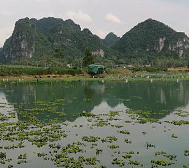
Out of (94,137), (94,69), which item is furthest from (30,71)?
(94,137)

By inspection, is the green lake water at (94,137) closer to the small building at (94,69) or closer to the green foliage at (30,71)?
the green foliage at (30,71)

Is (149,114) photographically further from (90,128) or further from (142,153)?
(142,153)

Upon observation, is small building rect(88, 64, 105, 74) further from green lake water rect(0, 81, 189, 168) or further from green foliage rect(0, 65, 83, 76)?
green lake water rect(0, 81, 189, 168)

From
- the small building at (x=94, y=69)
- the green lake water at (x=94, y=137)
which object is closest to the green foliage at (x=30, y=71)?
the small building at (x=94, y=69)

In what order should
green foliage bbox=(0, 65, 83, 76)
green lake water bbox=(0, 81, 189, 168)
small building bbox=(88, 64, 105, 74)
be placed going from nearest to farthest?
green lake water bbox=(0, 81, 189, 168), green foliage bbox=(0, 65, 83, 76), small building bbox=(88, 64, 105, 74)

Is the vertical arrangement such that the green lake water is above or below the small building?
below

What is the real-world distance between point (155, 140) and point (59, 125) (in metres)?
8.46

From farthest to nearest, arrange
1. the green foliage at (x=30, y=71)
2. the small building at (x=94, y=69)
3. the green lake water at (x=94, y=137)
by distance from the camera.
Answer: the small building at (x=94, y=69) → the green foliage at (x=30, y=71) → the green lake water at (x=94, y=137)

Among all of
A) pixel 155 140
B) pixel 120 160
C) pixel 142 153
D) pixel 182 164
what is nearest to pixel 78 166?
pixel 120 160

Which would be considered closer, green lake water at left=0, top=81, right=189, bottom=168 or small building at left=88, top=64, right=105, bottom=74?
green lake water at left=0, top=81, right=189, bottom=168

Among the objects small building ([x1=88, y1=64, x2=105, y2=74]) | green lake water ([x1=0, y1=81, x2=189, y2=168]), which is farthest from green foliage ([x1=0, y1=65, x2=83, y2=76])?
green lake water ([x1=0, y1=81, x2=189, y2=168])

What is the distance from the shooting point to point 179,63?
170 metres

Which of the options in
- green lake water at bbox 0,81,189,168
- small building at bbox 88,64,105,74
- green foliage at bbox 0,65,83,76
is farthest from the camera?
small building at bbox 88,64,105,74

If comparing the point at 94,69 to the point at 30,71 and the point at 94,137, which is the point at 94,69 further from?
the point at 94,137
